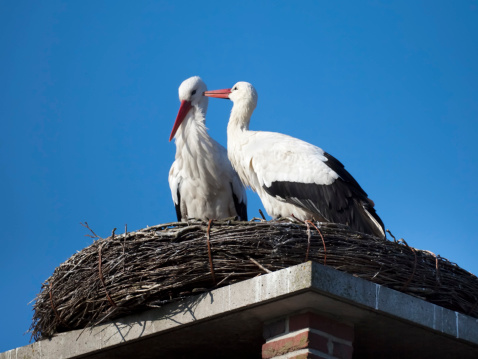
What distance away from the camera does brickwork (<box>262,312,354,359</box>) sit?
15.1 feet

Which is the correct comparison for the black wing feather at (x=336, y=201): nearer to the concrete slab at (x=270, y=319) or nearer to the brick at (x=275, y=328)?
the concrete slab at (x=270, y=319)

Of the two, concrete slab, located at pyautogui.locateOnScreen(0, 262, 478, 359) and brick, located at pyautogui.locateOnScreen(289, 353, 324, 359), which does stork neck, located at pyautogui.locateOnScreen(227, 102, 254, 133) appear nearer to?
concrete slab, located at pyautogui.locateOnScreen(0, 262, 478, 359)

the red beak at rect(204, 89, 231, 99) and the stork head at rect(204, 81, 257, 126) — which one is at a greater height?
the red beak at rect(204, 89, 231, 99)

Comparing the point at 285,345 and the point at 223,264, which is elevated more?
the point at 223,264

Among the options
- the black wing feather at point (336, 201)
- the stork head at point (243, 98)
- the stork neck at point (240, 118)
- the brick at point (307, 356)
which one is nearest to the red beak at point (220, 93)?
the stork head at point (243, 98)

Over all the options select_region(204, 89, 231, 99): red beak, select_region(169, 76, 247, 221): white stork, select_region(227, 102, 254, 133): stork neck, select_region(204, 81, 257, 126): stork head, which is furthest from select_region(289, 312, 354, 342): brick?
select_region(204, 89, 231, 99): red beak

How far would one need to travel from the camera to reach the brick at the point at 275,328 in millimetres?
4852

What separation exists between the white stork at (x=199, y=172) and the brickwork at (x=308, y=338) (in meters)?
3.19

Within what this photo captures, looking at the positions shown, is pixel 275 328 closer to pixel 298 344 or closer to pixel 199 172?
pixel 298 344

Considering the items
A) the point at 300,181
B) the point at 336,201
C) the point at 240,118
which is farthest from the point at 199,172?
the point at 336,201

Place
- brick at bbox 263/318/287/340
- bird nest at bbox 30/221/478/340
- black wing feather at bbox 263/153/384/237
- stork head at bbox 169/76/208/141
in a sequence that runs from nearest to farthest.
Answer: brick at bbox 263/318/287/340 < bird nest at bbox 30/221/478/340 < black wing feather at bbox 263/153/384/237 < stork head at bbox 169/76/208/141

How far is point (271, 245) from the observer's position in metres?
5.04

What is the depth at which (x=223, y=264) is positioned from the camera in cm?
503

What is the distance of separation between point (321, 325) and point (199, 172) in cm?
342
